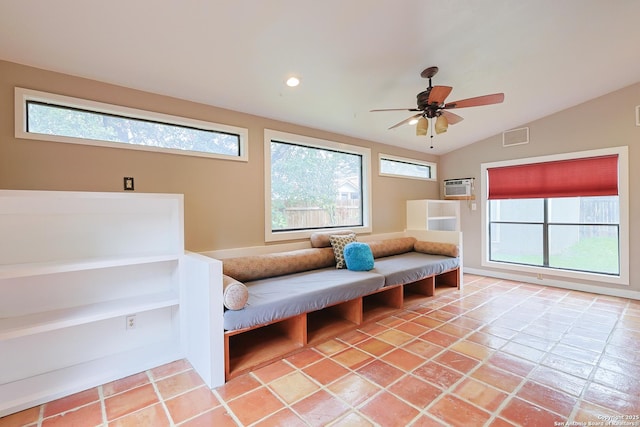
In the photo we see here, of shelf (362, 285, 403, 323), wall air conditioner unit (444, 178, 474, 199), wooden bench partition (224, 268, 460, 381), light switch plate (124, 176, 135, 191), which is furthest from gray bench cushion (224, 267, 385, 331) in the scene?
wall air conditioner unit (444, 178, 474, 199)

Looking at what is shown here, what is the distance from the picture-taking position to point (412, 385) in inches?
81.4

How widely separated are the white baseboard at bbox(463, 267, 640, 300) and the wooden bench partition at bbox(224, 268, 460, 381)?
2.18m

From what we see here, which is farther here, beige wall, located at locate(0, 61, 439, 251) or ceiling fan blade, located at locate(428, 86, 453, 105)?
ceiling fan blade, located at locate(428, 86, 453, 105)

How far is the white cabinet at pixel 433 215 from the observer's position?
5141 millimetres

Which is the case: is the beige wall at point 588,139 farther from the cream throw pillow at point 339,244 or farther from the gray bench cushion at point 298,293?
the gray bench cushion at point 298,293

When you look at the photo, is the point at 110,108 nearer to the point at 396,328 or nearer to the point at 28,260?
the point at 28,260

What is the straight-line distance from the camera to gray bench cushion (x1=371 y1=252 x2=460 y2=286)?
3.49 metres

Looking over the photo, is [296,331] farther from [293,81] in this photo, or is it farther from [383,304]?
[293,81]

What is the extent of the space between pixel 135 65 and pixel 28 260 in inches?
66.3

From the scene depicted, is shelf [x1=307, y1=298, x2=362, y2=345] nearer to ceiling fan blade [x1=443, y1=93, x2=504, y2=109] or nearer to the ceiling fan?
the ceiling fan

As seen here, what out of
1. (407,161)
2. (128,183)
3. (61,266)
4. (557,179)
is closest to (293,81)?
(128,183)

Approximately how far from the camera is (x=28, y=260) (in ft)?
6.91

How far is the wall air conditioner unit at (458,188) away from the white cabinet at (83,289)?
16.5ft

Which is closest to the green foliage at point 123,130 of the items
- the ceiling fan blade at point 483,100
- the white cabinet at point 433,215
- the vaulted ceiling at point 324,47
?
the vaulted ceiling at point 324,47
